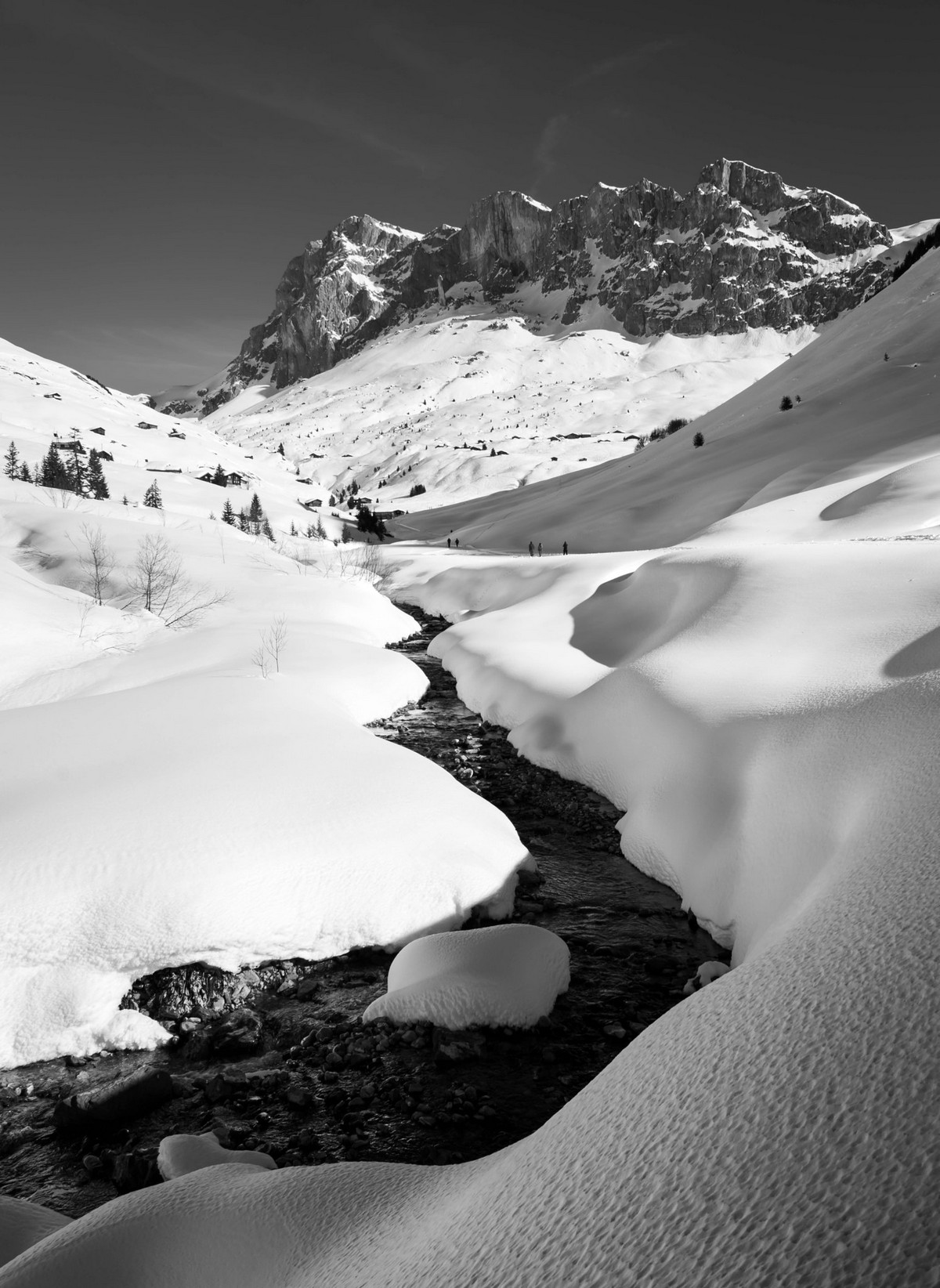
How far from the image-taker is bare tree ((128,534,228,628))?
21.3m

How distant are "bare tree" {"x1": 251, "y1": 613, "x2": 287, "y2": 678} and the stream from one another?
8.53 m

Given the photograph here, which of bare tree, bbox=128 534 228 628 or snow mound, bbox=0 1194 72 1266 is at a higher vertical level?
bare tree, bbox=128 534 228 628

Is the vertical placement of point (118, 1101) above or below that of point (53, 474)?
below

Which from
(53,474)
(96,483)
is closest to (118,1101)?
(53,474)

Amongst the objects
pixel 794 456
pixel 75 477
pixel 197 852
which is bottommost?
pixel 197 852

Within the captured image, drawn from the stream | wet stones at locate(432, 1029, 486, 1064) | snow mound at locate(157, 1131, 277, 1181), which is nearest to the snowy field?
snow mound at locate(157, 1131, 277, 1181)

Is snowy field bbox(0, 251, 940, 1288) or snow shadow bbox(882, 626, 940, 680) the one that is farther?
snow shadow bbox(882, 626, 940, 680)

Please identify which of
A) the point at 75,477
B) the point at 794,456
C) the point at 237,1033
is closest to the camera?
the point at 237,1033

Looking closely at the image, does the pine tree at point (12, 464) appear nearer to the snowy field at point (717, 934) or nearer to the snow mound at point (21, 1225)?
the snowy field at point (717, 934)

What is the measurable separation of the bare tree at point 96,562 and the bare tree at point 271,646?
6663mm

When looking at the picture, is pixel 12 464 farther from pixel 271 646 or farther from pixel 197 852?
pixel 197 852

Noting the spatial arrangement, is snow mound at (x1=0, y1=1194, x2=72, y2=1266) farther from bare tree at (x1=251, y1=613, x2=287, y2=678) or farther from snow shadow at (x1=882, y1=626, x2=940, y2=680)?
bare tree at (x1=251, y1=613, x2=287, y2=678)

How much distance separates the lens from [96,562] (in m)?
22.6

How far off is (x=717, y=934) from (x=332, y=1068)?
414 centimetres
